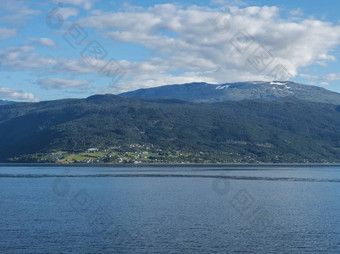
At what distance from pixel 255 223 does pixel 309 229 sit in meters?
10.3

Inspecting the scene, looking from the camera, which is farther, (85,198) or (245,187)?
(245,187)

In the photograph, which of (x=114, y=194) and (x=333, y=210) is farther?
(x=114, y=194)

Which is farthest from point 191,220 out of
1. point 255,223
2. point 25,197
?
point 25,197

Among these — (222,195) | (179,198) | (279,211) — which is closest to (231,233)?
(279,211)

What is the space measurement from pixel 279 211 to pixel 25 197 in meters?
70.4

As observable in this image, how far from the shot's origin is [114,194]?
13100 cm

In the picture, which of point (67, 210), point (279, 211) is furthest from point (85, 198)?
point (279, 211)

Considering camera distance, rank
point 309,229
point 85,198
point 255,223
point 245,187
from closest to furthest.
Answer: point 309,229 → point 255,223 → point 85,198 → point 245,187

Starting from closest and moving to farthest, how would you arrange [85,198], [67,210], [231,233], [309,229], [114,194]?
1. [231,233]
2. [309,229]
3. [67,210]
4. [85,198]
5. [114,194]

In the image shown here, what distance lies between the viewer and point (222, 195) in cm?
13138

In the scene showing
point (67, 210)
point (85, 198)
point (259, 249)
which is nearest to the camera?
point (259, 249)

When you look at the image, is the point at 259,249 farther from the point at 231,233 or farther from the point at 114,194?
the point at 114,194

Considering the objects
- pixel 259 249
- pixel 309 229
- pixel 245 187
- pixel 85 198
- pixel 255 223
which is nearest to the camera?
pixel 259 249

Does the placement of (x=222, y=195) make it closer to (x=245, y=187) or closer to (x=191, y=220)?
(x=245, y=187)
